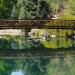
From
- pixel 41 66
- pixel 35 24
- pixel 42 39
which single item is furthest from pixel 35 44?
pixel 41 66

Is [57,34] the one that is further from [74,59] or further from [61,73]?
[61,73]

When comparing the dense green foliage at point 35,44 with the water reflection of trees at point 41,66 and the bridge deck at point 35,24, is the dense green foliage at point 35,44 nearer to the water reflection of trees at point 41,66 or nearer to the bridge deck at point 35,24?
the water reflection of trees at point 41,66

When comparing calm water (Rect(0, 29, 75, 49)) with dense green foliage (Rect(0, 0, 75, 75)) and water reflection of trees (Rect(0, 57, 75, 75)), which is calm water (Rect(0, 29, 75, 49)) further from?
water reflection of trees (Rect(0, 57, 75, 75))

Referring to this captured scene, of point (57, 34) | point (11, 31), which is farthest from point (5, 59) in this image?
point (11, 31)

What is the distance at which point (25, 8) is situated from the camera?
58.2m

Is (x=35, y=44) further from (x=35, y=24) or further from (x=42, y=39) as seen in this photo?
(x=42, y=39)

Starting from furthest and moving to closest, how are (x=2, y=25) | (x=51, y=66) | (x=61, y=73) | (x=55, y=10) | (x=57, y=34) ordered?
(x=55, y=10) < (x=57, y=34) < (x=2, y=25) < (x=51, y=66) < (x=61, y=73)

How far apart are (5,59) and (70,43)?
13228mm

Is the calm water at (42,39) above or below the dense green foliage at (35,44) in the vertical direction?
below

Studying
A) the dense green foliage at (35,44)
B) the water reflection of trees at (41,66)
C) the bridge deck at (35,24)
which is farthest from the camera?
the bridge deck at (35,24)

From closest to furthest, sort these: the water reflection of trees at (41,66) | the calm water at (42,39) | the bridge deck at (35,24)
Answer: the water reflection of trees at (41,66)
the bridge deck at (35,24)
the calm water at (42,39)

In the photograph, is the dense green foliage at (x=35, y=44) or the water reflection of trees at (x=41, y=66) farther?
the dense green foliage at (x=35, y=44)

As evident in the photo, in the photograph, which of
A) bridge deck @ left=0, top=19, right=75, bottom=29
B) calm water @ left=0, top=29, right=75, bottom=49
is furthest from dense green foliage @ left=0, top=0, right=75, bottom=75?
bridge deck @ left=0, top=19, right=75, bottom=29

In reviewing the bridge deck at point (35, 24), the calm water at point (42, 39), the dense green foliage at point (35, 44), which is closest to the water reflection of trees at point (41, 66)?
the dense green foliage at point (35, 44)
